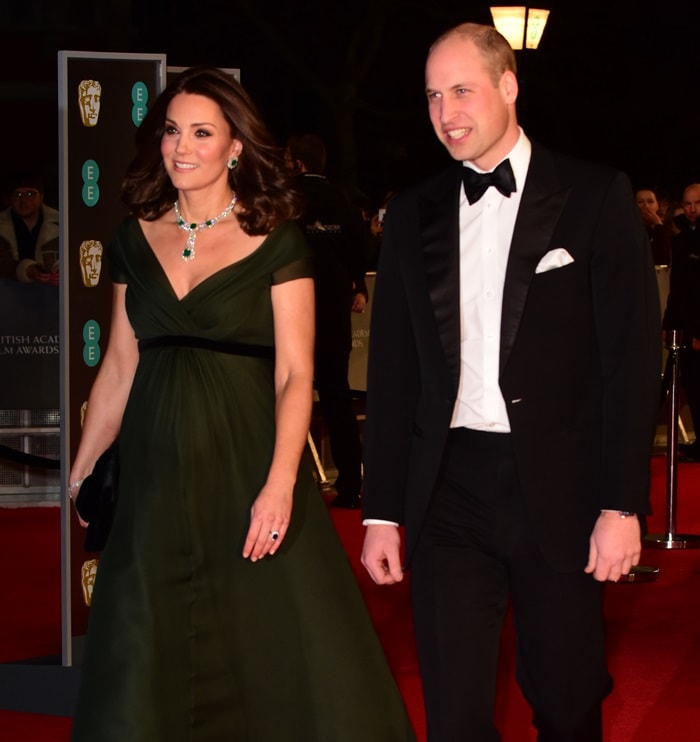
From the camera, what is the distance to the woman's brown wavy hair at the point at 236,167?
3846mm

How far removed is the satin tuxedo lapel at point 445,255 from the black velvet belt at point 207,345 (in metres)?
0.69

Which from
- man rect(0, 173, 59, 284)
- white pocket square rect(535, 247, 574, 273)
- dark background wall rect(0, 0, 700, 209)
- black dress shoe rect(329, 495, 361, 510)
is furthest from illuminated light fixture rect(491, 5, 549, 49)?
dark background wall rect(0, 0, 700, 209)

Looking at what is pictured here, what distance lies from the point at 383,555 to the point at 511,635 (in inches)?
116

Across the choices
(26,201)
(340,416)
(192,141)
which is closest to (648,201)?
(340,416)

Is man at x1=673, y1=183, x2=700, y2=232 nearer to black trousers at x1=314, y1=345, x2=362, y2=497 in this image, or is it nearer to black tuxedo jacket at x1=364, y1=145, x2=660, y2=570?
black trousers at x1=314, y1=345, x2=362, y2=497

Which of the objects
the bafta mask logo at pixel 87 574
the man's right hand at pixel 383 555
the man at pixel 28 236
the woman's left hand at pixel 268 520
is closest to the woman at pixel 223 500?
the woman's left hand at pixel 268 520

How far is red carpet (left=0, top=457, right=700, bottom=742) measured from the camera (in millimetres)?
4922

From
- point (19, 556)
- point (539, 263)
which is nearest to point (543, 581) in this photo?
point (539, 263)

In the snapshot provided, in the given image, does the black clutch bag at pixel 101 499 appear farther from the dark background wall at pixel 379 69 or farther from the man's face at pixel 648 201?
the dark background wall at pixel 379 69

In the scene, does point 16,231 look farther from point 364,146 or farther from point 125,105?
point 364,146

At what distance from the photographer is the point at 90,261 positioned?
5012mm

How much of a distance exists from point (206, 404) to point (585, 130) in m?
23.8

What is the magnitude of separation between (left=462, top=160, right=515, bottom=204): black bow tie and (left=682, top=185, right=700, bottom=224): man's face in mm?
7711

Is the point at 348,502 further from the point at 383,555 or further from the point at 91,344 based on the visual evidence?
the point at 383,555
